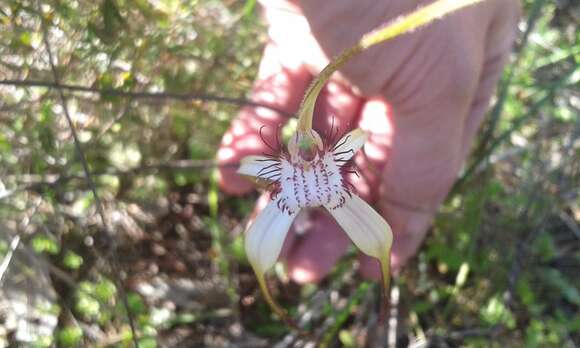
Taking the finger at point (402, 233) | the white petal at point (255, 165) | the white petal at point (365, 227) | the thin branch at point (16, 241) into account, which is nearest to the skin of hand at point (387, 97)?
the finger at point (402, 233)

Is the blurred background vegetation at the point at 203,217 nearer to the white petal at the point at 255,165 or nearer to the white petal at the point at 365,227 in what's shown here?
the white petal at the point at 255,165

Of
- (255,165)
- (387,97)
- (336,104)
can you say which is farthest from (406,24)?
(336,104)

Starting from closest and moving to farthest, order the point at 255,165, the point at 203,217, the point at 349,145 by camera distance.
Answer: the point at 349,145 < the point at 255,165 < the point at 203,217

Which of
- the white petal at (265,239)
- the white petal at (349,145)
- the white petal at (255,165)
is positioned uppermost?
the white petal at (349,145)

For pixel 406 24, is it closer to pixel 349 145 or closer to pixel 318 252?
pixel 349 145

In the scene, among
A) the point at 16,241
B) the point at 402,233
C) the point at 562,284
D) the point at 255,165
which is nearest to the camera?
the point at 255,165

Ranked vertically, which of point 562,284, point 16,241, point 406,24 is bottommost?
point 562,284

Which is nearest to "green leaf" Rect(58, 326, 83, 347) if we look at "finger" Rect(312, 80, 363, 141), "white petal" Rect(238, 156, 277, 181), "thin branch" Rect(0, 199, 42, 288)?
"thin branch" Rect(0, 199, 42, 288)

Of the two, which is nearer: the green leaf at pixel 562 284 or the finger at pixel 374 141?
the finger at pixel 374 141
